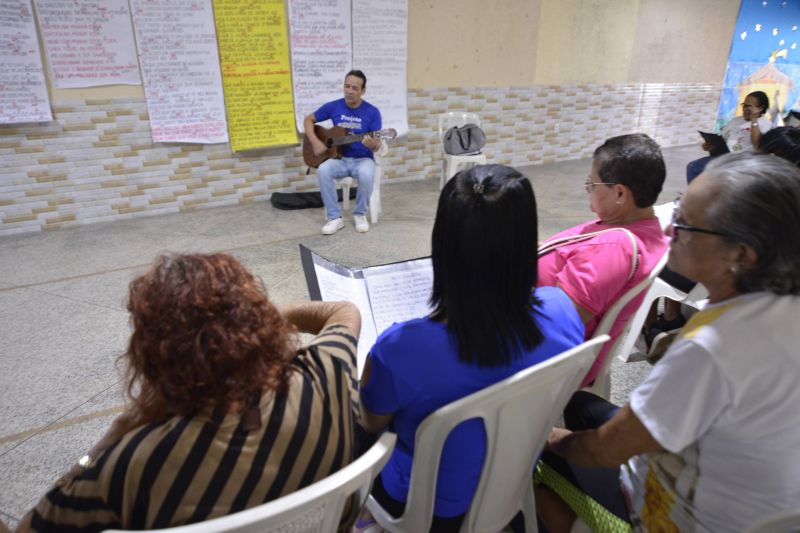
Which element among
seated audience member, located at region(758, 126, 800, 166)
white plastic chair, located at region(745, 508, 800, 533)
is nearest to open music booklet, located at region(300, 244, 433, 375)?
white plastic chair, located at region(745, 508, 800, 533)

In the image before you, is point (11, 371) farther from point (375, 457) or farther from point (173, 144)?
point (173, 144)

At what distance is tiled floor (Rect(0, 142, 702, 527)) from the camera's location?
1.75 m

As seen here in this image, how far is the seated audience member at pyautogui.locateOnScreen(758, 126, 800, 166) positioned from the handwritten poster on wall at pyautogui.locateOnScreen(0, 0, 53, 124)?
15.6ft

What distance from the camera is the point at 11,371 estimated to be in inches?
82.9

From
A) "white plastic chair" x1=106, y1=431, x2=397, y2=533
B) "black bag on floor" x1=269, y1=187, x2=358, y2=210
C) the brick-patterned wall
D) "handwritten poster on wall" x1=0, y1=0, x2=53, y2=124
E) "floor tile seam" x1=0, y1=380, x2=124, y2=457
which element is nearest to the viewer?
"white plastic chair" x1=106, y1=431, x2=397, y2=533

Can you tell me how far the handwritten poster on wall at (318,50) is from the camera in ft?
14.1

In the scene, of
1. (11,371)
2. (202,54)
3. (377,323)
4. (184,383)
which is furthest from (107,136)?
(184,383)

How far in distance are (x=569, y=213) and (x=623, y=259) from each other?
10.3 ft

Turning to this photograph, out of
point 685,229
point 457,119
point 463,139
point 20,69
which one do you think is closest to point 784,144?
point 685,229

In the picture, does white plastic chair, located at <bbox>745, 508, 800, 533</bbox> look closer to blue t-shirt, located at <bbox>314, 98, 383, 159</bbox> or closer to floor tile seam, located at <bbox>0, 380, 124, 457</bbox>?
floor tile seam, located at <bbox>0, 380, 124, 457</bbox>

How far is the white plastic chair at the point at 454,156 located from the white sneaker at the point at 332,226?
54.3 inches

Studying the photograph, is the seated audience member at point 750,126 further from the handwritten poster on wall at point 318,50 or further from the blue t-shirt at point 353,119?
the handwritten poster on wall at point 318,50

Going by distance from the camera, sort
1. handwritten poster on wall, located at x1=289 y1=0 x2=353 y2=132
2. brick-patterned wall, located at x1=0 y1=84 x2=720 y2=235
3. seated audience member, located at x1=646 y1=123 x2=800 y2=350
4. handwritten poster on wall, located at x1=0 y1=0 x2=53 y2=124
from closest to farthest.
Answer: seated audience member, located at x1=646 y1=123 x2=800 y2=350, handwritten poster on wall, located at x1=0 y1=0 x2=53 y2=124, brick-patterned wall, located at x1=0 y1=84 x2=720 y2=235, handwritten poster on wall, located at x1=289 y1=0 x2=353 y2=132

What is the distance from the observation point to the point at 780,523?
0.67 meters
